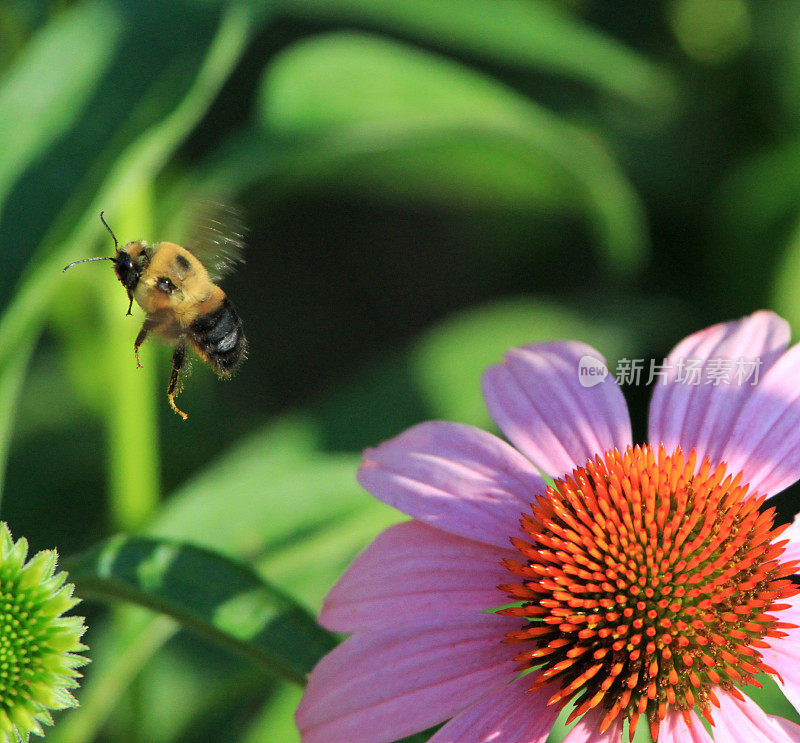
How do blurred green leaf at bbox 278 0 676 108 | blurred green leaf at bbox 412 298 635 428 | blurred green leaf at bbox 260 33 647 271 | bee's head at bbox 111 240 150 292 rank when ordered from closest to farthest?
bee's head at bbox 111 240 150 292, blurred green leaf at bbox 260 33 647 271, blurred green leaf at bbox 278 0 676 108, blurred green leaf at bbox 412 298 635 428

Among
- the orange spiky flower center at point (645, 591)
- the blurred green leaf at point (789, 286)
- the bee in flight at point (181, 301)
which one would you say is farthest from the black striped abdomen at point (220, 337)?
the blurred green leaf at point (789, 286)

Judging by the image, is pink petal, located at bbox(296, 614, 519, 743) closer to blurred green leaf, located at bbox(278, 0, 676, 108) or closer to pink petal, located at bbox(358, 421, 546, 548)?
pink petal, located at bbox(358, 421, 546, 548)

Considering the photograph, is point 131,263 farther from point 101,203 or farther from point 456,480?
point 456,480

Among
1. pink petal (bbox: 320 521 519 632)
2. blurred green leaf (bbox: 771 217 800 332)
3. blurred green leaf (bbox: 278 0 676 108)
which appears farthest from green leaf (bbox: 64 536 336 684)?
blurred green leaf (bbox: 771 217 800 332)

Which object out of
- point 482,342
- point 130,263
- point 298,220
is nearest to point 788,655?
point 130,263

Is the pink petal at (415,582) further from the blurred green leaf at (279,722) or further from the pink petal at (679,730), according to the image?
the blurred green leaf at (279,722)
